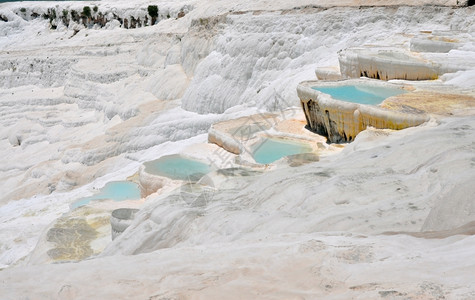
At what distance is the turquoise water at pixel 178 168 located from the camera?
25.6ft

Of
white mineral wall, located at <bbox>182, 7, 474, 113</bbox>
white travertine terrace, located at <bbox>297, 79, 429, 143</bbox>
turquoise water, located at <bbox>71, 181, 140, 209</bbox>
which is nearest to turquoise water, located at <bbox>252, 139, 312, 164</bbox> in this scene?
white travertine terrace, located at <bbox>297, 79, 429, 143</bbox>

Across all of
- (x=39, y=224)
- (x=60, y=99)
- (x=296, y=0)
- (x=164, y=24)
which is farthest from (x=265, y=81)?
(x=164, y=24)

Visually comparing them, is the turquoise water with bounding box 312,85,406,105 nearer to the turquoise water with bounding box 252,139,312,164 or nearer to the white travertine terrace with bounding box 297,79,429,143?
the white travertine terrace with bounding box 297,79,429,143

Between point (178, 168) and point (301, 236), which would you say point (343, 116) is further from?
point (301, 236)

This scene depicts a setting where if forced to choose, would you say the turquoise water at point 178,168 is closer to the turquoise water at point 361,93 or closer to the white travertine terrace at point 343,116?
the white travertine terrace at point 343,116

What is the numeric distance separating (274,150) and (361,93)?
70.9 inches

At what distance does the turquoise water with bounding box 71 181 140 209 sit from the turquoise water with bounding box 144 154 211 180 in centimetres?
64

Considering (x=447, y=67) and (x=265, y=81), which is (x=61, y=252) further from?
(x=265, y=81)

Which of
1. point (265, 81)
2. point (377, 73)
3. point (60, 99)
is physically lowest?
point (60, 99)

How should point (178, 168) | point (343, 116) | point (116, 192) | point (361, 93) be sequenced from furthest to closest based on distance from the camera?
point (116, 192), point (178, 168), point (361, 93), point (343, 116)

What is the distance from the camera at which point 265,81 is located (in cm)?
1306

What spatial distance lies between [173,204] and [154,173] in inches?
131

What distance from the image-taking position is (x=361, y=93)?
7.92 m

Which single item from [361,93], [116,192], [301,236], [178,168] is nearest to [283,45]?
[361,93]
